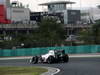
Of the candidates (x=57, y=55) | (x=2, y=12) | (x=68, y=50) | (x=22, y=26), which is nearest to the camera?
(x=57, y=55)

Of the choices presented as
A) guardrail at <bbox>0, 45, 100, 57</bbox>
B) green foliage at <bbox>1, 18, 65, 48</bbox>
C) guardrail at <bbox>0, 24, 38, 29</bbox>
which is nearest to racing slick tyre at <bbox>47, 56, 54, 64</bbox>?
guardrail at <bbox>0, 45, 100, 57</bbox>

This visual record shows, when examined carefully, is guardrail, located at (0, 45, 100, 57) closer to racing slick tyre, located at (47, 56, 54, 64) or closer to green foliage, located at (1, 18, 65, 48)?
green foliage, located at (1, 18, 65, 48)

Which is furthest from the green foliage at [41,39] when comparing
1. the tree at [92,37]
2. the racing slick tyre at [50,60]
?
the racing slick tyre at [50,60]

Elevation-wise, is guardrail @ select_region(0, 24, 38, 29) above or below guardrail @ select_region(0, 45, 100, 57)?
above

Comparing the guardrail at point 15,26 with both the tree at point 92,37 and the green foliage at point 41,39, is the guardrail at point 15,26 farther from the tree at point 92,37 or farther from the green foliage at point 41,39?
the tree at point 92,37

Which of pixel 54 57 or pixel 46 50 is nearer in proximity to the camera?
pixel 54 57

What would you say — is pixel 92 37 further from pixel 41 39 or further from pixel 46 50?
pixel 46 50

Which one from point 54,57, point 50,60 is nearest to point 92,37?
point 54,57

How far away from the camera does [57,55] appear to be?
38.4m

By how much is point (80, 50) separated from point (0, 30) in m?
77.7

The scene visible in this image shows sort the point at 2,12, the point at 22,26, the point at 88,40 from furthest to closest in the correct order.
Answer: the point at 22,26 < the point at 2,12 < the point at 88,40

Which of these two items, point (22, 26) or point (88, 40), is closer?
point (88, 40)

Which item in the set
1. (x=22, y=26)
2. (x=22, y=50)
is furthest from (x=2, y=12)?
(x=22, y=50)

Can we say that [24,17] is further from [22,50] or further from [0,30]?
[22,50]
